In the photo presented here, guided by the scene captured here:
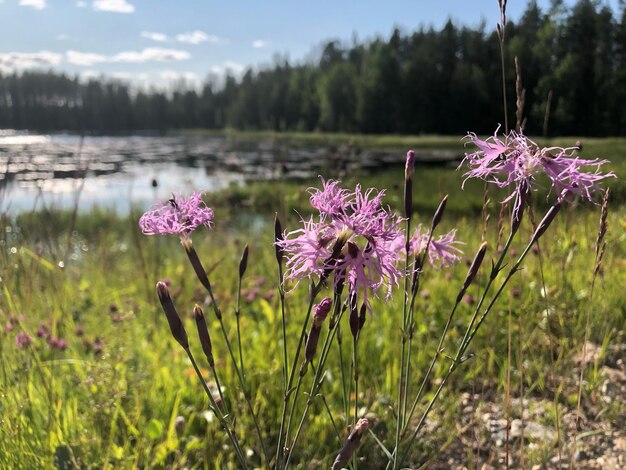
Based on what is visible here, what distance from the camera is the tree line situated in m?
23.0

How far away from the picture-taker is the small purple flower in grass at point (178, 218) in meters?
0.90

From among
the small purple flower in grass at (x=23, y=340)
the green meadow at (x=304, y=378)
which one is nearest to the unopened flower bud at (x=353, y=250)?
the green meadow at (x=304, y=378)

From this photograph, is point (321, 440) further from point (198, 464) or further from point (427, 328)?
point (427, 328)

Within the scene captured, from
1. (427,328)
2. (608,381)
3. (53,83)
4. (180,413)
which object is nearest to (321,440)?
(180,413)

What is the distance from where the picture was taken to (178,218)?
932mm

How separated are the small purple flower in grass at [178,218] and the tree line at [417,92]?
922mm

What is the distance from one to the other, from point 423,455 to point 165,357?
1264 mm

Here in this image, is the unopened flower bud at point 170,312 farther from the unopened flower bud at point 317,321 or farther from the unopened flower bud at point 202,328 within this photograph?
the unopened flower bud at point 317,321

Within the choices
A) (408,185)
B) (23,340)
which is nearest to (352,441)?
(408,185)

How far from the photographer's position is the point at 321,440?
1715 millimetres

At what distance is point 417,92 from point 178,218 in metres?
42.0

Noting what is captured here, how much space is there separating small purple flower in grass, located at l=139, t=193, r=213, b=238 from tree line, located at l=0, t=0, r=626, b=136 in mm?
922

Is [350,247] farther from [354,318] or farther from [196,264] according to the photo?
[196,264]

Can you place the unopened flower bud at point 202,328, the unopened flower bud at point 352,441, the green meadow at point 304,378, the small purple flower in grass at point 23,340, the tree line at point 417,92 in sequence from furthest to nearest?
the tree line at point 417,92
the small purple flower in grass at point 23,340
the green meadow at point 304,378
the unopened flower bud at point 202,328
the unopened flower bud at point 352,441
